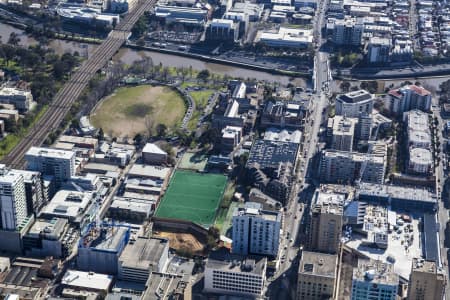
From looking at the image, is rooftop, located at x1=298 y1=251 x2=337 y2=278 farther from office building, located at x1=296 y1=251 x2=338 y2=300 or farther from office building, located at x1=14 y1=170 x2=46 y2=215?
office building, located at x1=14 y1=170 x2=46 y2=215

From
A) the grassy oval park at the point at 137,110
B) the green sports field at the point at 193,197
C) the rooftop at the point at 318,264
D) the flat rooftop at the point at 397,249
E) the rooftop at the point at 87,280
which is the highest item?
the grassy oval park at the point at 137,110

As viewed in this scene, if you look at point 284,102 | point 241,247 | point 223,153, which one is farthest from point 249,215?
point 284,102

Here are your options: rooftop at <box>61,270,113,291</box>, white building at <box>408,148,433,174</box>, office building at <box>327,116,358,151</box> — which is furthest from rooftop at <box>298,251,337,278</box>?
office building at <box>327,116,358,151</box>

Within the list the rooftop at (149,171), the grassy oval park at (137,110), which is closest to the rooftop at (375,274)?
the rooftop at (149,171)

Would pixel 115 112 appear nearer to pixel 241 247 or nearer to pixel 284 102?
pixel 284 102

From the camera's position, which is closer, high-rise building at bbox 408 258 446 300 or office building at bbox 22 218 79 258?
high-rise building at bbox 408 258 446 300

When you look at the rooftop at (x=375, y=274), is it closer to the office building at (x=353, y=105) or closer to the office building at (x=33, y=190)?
the office building at (x=33, y=190)

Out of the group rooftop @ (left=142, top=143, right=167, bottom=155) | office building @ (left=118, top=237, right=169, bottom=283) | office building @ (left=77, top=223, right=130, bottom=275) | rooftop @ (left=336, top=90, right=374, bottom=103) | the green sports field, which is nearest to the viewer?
office building @ (left=118, top=237, right=169, bottom=283)

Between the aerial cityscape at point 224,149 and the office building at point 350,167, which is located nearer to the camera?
the aerial cityscape at point 224,149
